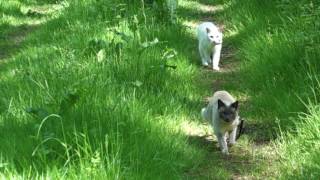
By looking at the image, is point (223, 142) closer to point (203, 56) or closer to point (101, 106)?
point (101, 106)

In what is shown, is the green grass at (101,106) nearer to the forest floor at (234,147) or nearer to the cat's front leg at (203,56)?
the forest floor at (234,147)

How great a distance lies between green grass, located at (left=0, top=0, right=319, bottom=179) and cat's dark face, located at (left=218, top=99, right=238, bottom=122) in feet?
0.99

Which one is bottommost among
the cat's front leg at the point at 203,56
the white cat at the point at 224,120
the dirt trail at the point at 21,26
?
the dirt trail at the point at 21,26

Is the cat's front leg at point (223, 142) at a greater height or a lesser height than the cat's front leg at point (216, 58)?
greater

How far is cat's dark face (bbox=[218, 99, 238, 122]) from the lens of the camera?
5.20m

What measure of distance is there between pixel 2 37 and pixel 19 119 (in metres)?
5.77

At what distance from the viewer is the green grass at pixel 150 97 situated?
158 inches

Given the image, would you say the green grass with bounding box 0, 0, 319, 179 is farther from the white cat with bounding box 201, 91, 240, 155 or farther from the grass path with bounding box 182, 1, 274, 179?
the white cat with bounding box 201, 91, 240, 155

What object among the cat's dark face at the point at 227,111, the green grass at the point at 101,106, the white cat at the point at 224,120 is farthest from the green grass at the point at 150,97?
the cat's dark face at the point at 227,111

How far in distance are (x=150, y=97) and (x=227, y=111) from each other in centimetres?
80

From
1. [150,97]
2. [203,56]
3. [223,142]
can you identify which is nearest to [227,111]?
[223,142]

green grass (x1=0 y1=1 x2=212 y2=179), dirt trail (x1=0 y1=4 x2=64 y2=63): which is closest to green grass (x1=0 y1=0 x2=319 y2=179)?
green grass (x1=0 y1=1 x2=212 y2=179)

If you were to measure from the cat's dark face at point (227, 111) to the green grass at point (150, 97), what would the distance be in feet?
0.99

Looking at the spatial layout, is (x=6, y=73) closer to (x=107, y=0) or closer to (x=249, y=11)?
(x=107, y=0)
